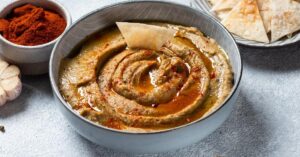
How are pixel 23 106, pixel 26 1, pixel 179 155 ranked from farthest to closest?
pixel 26 1 < pixel 23 106 < pixel 179 155

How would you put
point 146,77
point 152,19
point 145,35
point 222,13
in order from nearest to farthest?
point 146,77, point 145,35, point 152,19, point 222,13

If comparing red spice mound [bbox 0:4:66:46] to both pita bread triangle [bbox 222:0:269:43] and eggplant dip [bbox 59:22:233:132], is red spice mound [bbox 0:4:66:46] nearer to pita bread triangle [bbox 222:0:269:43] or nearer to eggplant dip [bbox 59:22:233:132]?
eggplant dip [bbox 59:22:233:132]

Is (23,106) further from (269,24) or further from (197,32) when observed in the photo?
→ (269,24)

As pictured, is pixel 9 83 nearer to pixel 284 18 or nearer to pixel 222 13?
pixel 222 13

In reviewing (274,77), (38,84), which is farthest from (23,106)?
(274,77)

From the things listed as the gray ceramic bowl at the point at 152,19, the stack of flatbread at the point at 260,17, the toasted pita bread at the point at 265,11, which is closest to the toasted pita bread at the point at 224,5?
the stack of flatbread at the point at 260,17

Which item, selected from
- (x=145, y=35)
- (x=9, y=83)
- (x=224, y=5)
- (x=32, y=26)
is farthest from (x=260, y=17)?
(x=9, y=83)

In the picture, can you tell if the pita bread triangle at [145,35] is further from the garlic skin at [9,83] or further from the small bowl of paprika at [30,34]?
the garlic skin at [9,83]
